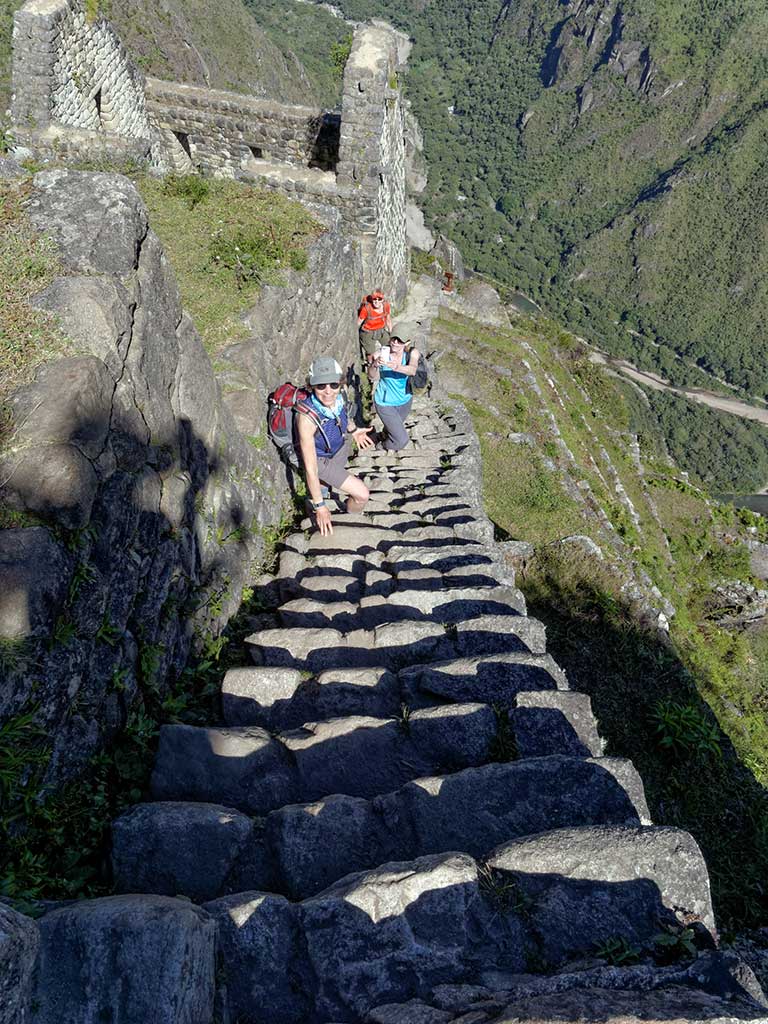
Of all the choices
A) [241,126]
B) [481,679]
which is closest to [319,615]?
[481,679]

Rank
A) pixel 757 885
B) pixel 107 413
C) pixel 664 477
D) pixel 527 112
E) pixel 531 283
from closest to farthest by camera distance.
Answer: pixel 107 413, pixel 757 885, pixel 664 477, pixel 531 283, pixel 527 112

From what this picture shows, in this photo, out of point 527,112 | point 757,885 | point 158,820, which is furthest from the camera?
point 527,112

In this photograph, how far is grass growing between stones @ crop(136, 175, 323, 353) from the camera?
6805mm

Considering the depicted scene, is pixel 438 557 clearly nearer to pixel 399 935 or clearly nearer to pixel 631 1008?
pixel 399 935

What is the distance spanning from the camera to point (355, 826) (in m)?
2.95

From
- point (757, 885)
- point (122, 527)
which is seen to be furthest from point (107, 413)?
point (757, 885)

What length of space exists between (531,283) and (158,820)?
98.4 meters

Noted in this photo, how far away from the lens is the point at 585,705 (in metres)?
3.54

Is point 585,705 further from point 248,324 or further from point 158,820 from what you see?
point 248,324

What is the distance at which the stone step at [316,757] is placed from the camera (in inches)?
130

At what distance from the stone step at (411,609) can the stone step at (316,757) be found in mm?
1287

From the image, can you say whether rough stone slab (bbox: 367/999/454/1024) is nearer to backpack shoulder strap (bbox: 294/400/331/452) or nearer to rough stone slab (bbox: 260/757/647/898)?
rough stone slab (bbox: 260/757/647/898)

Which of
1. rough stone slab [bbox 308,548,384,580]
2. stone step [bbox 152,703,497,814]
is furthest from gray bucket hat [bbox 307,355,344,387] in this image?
stone step [bbox 152,703,497,814]

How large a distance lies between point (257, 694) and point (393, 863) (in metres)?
1.59
